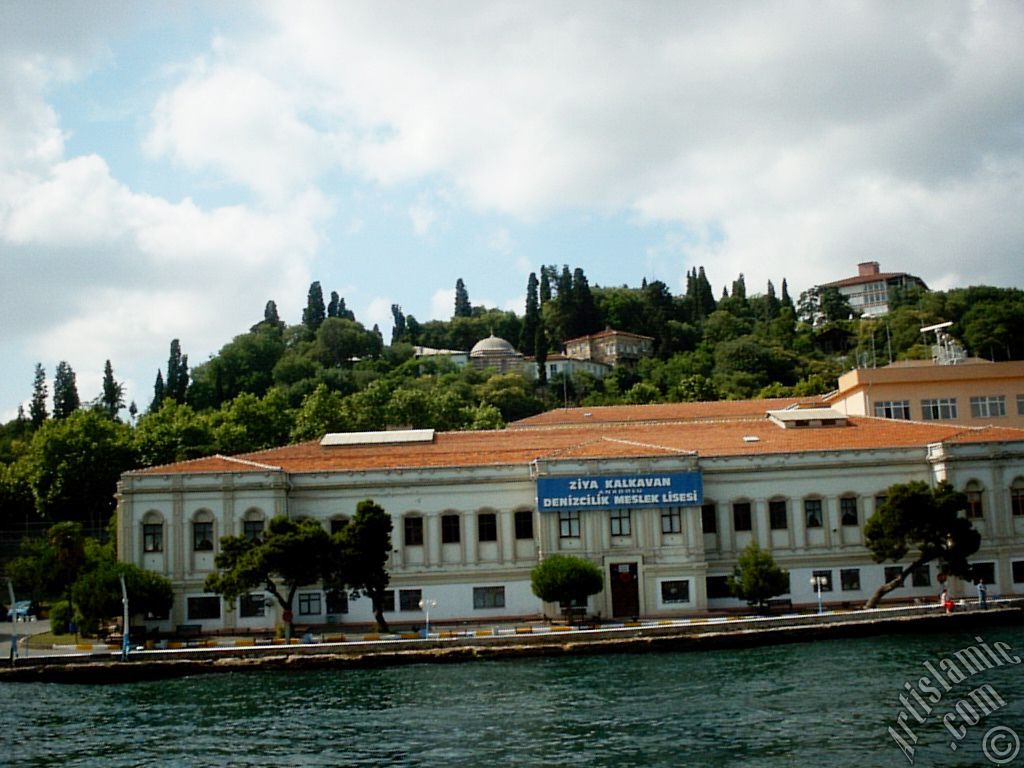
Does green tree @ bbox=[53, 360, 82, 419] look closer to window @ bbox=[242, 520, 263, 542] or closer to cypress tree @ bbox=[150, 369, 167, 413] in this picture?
cypress tree @ bbox=[150, 369, 167, 413]

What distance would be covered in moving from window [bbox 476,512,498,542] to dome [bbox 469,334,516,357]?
389ft

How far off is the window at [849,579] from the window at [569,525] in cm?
1286

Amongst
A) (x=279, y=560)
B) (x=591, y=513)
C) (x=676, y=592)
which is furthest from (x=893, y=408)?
(x=279, y=560)

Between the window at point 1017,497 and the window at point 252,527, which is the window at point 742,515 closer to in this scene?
the window at point 1017,497

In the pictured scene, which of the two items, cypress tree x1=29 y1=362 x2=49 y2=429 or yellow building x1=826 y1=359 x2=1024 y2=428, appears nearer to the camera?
yellow building x1=826 y1=359 x2=1024 y2=428

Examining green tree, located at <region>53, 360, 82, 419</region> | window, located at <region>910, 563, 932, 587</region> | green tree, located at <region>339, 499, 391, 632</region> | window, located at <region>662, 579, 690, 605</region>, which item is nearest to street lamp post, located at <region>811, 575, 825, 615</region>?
window, located at <region>910, 563, 932, 587</region>

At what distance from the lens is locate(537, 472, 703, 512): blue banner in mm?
53812

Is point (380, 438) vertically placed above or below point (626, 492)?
above

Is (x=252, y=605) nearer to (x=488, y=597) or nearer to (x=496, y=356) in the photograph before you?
(x=488, y=597)

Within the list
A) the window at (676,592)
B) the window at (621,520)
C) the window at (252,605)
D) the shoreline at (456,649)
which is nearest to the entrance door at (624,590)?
the window at (676,592)

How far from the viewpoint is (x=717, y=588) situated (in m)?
55.3

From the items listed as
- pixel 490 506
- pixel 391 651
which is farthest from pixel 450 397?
pixel 391 651

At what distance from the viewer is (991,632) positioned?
4541 cm

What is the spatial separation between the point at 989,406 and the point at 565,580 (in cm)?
3839
